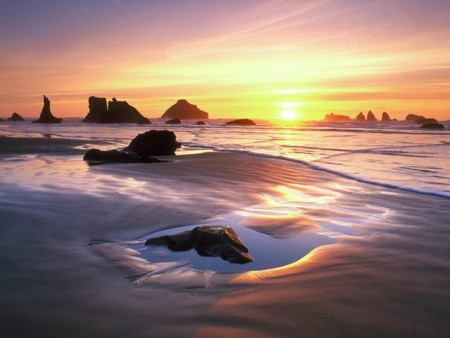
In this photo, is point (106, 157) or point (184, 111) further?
point (184, 111)

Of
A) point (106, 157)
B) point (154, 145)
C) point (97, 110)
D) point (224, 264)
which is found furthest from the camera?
point (97, 110)

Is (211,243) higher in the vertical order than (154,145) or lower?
lower

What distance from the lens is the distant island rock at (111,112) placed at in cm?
9275

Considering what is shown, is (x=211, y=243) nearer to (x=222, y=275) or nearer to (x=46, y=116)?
(x=222, y=275)

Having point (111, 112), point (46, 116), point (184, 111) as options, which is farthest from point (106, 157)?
point (184, 111)

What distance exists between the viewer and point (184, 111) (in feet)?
566

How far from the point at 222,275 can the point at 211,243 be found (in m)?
0.54

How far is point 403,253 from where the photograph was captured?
349 centimetres

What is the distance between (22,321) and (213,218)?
2898 mm

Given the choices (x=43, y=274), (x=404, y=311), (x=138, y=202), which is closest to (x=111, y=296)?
(x=43, y=274)

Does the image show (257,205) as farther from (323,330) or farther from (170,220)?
(323,330)

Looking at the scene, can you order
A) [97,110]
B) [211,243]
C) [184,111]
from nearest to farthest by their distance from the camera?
1. [211,243]
2. [97,110]
3. [184,111]

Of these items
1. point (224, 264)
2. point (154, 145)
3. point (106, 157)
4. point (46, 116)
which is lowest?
point (224, 264)

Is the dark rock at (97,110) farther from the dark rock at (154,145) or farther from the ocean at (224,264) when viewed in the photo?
the ocean at (224,264)
